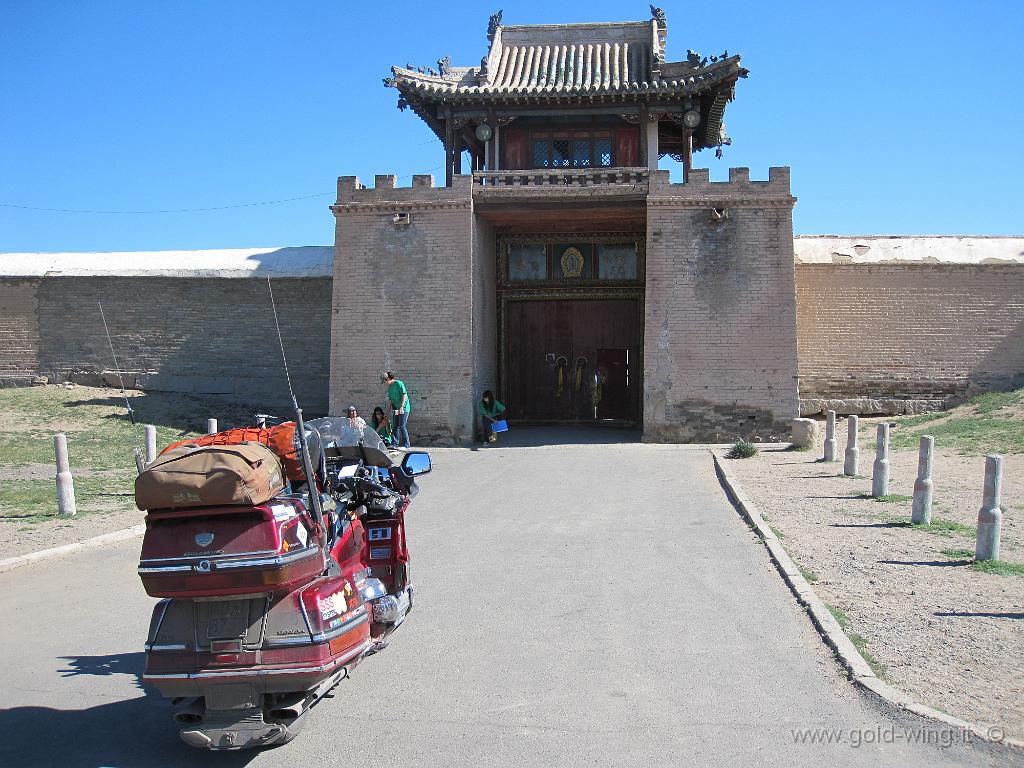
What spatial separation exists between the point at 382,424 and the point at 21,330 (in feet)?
36.4

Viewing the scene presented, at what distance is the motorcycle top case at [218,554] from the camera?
383 cm

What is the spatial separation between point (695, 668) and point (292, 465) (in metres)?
2.57

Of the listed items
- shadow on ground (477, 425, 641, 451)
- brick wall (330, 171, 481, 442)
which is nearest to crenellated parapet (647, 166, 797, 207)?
brick wall (330, 171, 481, 442)

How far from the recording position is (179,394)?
22203 millimetres

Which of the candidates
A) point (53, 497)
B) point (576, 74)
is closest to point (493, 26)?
point (576, 74)

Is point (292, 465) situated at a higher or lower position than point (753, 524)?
higher

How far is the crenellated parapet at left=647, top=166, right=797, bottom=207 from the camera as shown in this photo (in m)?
19.2

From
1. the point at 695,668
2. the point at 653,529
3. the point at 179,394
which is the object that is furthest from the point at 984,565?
the point at 179,394

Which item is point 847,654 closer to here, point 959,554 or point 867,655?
point 867,655

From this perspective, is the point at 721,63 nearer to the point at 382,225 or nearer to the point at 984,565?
the point at 382,225

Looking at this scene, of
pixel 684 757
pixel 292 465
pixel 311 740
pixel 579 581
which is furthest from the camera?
pixel 579 581

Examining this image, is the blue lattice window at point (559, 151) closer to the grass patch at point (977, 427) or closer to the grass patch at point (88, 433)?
the grass patch at point (88, 433)

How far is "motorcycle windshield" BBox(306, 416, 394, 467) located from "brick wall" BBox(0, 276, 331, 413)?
55.1 feet

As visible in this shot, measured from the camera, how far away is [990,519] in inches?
302
